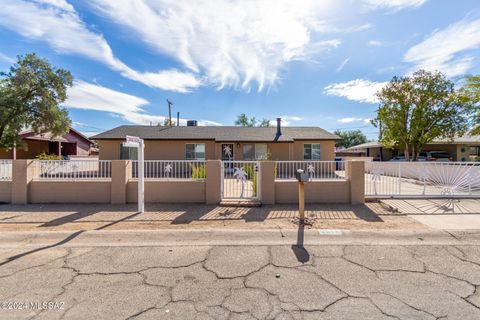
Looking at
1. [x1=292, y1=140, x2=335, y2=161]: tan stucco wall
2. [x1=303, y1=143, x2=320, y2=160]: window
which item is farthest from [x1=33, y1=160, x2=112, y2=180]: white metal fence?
[x1=303, y1=143, x2=320, y2=160]: window

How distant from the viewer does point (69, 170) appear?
7.89 meters

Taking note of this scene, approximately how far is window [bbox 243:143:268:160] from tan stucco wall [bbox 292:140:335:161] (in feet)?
7.82

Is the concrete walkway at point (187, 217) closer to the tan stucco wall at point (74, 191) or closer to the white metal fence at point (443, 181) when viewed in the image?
the tan stucco wall at point (74, 191)

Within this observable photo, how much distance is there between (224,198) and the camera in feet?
25.5

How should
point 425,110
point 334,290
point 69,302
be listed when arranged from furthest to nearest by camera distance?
point 425,110, point 334,290, point 69,302

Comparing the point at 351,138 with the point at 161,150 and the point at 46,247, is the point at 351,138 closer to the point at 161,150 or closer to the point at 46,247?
the point at 161,150

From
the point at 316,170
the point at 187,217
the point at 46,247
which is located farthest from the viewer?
the point at 316,170

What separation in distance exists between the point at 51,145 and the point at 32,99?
1393 centimetres

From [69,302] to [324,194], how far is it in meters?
6.66

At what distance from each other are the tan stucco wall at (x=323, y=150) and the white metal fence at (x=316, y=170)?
1035 centimetres

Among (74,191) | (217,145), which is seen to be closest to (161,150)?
(217,145)

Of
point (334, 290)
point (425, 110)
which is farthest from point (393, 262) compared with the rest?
point (425, 110)

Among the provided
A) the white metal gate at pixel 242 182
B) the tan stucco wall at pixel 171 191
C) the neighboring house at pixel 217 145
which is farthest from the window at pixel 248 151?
the tan stucco wall at pixel 171 191

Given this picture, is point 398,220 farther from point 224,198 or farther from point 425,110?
point 425,110
